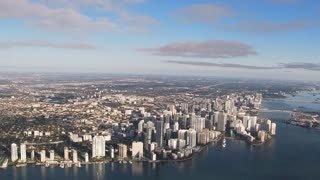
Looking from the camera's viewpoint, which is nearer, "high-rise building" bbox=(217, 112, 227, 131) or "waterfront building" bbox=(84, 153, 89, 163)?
"waterfront building" bbox=(84, 153, 89, 163)

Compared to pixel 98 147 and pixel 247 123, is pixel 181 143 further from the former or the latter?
pixel 247 123

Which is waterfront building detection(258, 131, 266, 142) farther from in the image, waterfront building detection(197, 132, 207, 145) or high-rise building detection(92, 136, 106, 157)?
high-rise building detection(92, 136, 106, 157)

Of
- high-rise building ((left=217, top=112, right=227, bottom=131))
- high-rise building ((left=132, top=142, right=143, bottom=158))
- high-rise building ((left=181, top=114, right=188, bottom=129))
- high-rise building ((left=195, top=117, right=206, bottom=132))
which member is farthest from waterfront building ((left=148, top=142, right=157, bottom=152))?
high-rise building ((left=217, top=112, right=227, bottom=131))

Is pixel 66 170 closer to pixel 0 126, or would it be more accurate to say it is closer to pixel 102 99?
pixel 0 126

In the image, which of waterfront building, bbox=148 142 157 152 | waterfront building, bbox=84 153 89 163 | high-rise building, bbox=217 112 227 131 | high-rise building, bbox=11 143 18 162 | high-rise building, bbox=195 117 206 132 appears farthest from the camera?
high-rise building, bbox=217 112 227 131

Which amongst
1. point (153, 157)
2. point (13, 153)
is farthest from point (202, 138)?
point (13, 153)

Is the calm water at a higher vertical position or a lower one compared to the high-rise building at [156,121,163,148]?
lower

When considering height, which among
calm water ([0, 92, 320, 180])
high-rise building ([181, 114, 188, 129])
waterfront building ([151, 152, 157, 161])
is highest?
high-rise building ([181, 114, 188, 129])

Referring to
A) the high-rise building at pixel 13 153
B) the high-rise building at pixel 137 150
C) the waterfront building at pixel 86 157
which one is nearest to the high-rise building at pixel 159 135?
the high-rise building at pixel 137 150
